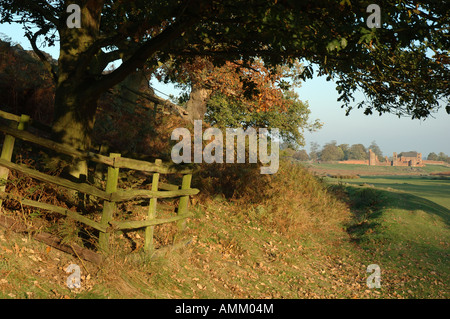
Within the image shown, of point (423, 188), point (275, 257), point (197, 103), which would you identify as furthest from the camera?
point (423, 188)

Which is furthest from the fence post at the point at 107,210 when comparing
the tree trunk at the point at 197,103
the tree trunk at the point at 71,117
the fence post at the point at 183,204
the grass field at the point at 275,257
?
the tree trunk at the point at 197,103

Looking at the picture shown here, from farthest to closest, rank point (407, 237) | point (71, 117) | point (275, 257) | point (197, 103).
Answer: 1. point (197, 103)
2. point (407, 237)
3. point (275, 257)
4. point (71, 117)

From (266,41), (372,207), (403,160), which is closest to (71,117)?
(266,41)

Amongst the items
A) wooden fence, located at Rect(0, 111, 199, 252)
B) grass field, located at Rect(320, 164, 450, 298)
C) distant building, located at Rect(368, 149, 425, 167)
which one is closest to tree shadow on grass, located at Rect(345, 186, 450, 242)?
grass field, located at Rect(320, 164, 450, 298)

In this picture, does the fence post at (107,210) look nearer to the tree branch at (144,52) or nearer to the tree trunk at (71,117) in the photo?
the tree trunk at (71,117)

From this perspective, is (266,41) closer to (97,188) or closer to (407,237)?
(97,188)

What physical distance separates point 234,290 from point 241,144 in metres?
8.56

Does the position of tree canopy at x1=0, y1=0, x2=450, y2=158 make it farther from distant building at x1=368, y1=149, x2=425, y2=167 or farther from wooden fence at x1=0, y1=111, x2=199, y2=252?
distant building at x1=368, y1=149, x2=425, y2=167

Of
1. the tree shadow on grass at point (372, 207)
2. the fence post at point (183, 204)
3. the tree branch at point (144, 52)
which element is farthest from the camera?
the tree shadow on grass at point (372, 207)

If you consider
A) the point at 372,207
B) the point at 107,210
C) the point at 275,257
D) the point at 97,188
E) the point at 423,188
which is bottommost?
the point at 275,257

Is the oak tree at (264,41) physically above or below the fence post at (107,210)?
above

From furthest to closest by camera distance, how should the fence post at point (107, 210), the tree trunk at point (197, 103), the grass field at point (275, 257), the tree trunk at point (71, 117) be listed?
the tree trunk at point (197, 103)
the tree trunk at point (71, 117)
the fence post at point (107, 210)
the grass field at point (275, 257)

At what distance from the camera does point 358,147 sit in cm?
17762

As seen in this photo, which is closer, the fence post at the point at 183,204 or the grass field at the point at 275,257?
the grass field at the point at 275,257
